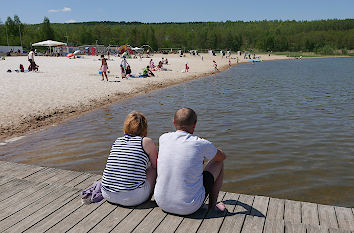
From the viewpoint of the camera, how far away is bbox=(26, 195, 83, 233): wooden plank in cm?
341

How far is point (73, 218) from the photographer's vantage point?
362cm

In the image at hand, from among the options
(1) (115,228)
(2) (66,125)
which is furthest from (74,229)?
(2) (66,125)

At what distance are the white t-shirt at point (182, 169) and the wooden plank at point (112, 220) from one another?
0.55 meters

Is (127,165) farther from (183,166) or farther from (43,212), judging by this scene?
(43,212)

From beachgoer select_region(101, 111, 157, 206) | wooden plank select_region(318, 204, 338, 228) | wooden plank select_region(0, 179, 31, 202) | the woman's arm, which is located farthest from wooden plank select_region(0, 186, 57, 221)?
wooden plank select_region(318, 204, 338, 228)

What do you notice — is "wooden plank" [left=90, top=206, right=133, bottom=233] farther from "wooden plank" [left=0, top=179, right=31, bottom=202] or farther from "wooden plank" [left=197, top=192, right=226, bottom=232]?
"wooden plank" [left=0, top=179, right=31, bottom=202]

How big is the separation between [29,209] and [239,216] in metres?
2.71

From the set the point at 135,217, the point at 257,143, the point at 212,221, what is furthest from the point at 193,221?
the point at 257,143

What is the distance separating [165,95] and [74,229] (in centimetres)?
1618

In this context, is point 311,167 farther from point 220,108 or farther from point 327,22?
point 327,22

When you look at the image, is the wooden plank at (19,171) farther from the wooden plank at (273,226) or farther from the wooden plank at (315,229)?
the wooden plank at (315,229)

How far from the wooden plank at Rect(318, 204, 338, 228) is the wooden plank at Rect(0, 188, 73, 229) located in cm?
358

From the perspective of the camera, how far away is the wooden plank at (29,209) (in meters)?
3.57

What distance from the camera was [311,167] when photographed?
7.16 meters
